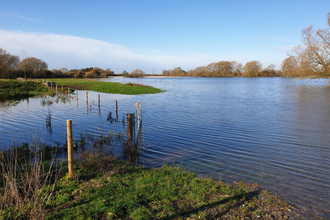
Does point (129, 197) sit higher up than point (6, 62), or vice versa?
point (6, 62)

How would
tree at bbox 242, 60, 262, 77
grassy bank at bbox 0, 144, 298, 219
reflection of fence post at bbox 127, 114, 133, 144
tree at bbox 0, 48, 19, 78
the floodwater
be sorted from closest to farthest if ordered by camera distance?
grassy bank at bbox 0, 144, 298, 219, the floodwater, reflection of fence post at bbox 127, 114, 133, 144, tree at bbox 0, 48, 19, 78, tree at bbox 242, 60, 262, 77

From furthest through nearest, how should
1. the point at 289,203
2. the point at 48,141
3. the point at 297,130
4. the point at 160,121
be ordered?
the point at 160,121 → the point at 297,130 → the point at 48,141 → the point at 289,203

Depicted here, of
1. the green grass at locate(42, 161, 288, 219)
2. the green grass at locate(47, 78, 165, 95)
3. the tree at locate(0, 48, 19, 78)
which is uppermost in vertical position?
the tree at locate(0, 48, 19, 78)

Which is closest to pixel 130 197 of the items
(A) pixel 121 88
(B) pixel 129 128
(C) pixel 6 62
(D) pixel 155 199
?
(D) pixel 155 199

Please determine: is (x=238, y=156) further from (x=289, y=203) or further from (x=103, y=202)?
(x=103, y=202)

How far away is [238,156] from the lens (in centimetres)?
934

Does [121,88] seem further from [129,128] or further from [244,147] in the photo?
[129,128]

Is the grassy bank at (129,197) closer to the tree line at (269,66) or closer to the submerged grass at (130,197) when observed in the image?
the submerged grass at (130,197)

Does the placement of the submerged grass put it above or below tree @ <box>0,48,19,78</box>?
below

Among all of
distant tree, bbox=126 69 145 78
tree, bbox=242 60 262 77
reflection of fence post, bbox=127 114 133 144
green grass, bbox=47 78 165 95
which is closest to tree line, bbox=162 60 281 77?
tree, bbox=242 60 262 77

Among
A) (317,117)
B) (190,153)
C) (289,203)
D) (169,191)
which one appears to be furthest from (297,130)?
(169,191)

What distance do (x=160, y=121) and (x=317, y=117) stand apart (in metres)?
13.1

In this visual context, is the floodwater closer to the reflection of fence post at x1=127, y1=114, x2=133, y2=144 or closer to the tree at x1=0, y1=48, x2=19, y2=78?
the reflection of fence post at x1=127, y1=114, x2=133, y2=144

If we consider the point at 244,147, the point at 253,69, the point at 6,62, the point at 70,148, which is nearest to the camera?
the point at 70,148
